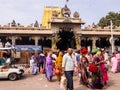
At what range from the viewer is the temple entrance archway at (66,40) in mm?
44672

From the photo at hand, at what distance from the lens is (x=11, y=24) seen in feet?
147

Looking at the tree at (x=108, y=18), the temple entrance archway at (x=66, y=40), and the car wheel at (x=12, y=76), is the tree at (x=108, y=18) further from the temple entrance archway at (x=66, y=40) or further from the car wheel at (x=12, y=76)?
the car wheel at (x=12, y=76)

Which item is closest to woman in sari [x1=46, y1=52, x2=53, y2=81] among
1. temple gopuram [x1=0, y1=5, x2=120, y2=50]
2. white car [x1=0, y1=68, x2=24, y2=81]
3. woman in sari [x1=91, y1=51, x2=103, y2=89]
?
white car [x1=0, y1=68, x2=24, y2=81]

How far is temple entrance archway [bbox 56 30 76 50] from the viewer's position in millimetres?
44672

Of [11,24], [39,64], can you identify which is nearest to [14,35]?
[11,24]

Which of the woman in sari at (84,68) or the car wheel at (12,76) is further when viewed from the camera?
the car wheel at (12,76)

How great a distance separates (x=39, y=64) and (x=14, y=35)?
23.8m

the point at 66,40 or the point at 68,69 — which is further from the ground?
the point at 68,69

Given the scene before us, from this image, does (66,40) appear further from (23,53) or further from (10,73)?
(10,73)

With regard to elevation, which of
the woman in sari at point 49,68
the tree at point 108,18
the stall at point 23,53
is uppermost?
the tree at point 108,18

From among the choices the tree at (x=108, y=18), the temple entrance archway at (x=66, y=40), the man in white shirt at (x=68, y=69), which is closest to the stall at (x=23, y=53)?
the temple entrance archway at (x=66, y=40)

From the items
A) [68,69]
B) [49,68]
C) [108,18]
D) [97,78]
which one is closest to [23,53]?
[49,68]

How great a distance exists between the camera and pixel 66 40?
44750mm

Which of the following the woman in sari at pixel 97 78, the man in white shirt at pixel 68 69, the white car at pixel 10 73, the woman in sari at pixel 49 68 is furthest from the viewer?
the white car at pixel 10 73
